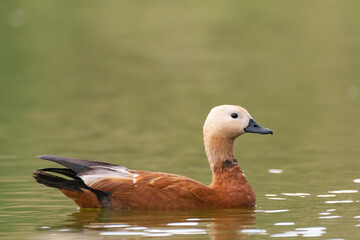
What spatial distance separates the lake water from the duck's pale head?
969 millimetres

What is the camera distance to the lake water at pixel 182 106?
10938 millimetres

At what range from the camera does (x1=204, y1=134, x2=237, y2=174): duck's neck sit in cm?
1188

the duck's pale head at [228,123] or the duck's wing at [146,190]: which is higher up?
the duck's pale head at [228,123]

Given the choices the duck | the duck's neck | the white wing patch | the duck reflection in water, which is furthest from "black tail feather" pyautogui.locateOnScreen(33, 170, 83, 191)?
the duck's neck

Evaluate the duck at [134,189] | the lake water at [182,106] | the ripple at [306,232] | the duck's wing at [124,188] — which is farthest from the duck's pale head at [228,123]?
the ripple at [306,232]

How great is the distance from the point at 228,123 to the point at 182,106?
9.43 metres

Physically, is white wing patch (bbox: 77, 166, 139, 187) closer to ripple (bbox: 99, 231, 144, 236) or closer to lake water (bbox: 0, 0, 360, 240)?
lake water (bbox: 0, 0, 360, 240)

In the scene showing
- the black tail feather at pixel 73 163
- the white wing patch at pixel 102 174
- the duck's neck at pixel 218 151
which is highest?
the duck's neck at pixel 218 151

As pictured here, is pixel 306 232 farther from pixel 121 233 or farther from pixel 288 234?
pixel 121 233

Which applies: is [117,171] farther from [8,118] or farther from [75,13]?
[75,13]

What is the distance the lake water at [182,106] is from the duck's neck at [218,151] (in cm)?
70

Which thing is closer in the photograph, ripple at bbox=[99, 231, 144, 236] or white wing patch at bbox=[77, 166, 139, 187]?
ripple at bbox=[99, 231, 144, 236]

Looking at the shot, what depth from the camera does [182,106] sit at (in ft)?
69.5

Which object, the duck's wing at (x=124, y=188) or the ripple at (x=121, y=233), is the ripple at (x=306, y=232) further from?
the duck's wing at (x=124, y=188)
